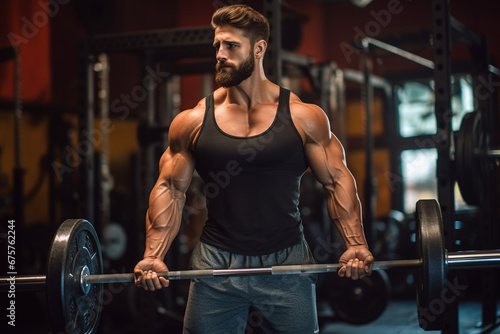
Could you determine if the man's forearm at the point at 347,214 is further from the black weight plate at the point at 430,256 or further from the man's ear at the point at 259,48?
the man's ear at the point at 259,48

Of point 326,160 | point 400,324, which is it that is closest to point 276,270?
point 326,160

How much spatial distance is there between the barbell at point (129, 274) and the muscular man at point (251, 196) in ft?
0.28

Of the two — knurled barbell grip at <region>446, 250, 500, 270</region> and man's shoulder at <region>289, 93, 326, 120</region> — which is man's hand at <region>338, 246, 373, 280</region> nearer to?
knurled barbell grip at <region>446, 250, 500, 270</region>

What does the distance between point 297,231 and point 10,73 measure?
154 inches

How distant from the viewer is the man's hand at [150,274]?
5.87 ft

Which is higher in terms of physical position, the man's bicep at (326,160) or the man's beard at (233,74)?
the man's beard at (233,74)

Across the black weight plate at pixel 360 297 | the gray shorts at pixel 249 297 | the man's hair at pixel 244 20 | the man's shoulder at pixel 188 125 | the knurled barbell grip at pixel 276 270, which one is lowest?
the black weight plate at pixel 360 297

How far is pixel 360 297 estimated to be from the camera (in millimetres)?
3869

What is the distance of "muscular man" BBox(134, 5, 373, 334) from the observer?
178 centimetres

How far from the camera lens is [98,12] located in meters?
6.12

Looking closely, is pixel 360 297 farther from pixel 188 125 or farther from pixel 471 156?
pixel 188 125

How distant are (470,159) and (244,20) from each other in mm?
1340
